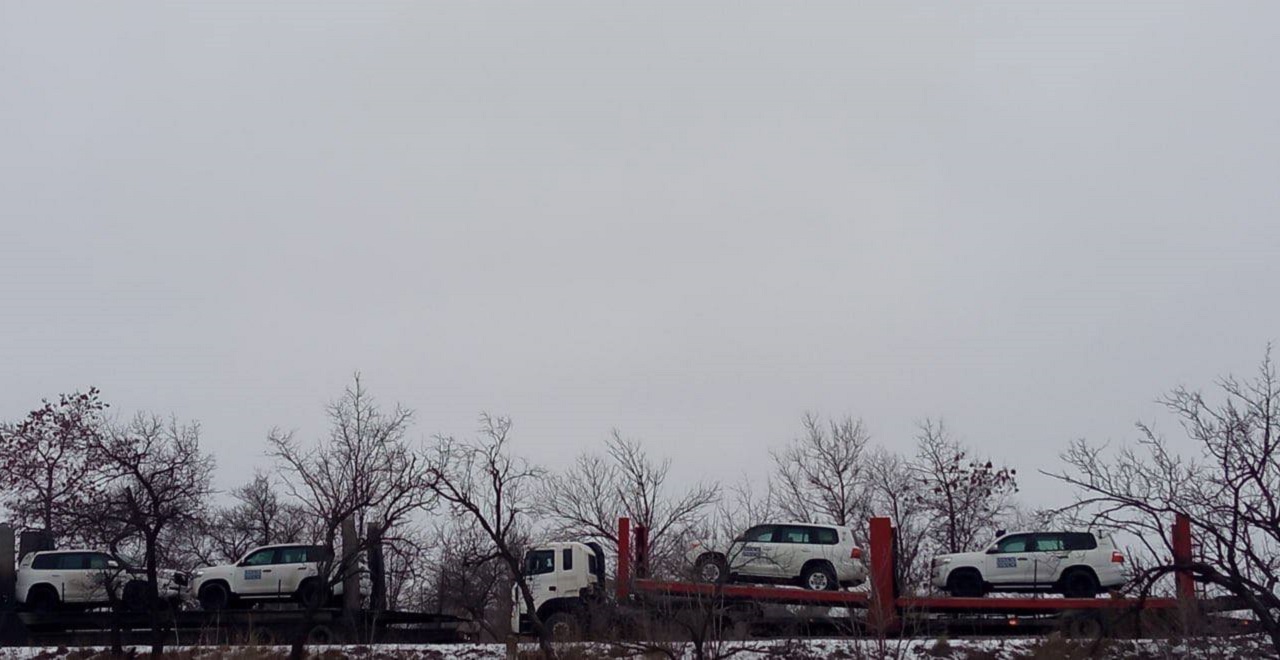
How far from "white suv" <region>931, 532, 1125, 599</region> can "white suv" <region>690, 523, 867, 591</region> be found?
8.01 feet

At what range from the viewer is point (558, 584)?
25703 millimetres

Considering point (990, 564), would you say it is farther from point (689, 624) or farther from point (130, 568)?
point (130, 568)

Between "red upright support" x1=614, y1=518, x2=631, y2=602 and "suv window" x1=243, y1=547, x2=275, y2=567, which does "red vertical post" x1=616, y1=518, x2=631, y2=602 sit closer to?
"red upright support" x1=614, y1=518, x2=631, y2=602

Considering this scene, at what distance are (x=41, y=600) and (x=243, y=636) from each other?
19.8 feet

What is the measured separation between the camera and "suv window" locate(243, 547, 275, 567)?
28.4 m

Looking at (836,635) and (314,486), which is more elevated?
(314,486)

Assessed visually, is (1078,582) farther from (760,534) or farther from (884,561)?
(760,534)

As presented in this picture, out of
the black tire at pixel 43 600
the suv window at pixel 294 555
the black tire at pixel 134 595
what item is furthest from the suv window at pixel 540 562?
the black tire at pixel 43 600

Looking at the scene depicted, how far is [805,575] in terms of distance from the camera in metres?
25.2

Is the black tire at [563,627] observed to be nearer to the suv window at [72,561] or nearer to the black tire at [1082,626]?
the black tire at [1082,626]

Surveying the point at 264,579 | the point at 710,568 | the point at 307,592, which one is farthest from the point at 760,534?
the point at 264,579

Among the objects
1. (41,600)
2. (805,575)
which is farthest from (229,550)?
(805,575)

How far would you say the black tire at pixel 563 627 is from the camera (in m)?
24.2

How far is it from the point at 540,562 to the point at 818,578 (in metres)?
5.95
